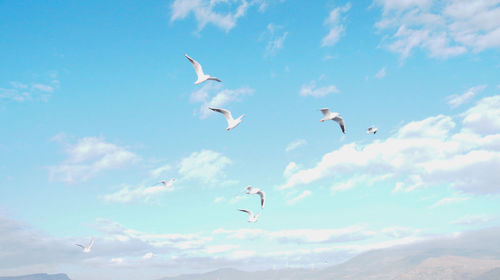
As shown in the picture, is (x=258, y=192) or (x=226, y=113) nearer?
(x=226, y=113)

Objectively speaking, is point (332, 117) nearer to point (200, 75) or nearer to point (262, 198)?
point (262, 198)

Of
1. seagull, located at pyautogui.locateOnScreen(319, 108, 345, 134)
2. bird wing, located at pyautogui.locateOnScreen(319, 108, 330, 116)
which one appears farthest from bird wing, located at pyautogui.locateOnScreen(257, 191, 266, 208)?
bird wing, located at pyautogui.locateOnScreen(319, 108, 330, 116)

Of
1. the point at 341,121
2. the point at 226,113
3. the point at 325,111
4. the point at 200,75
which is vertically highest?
the point at 200,75

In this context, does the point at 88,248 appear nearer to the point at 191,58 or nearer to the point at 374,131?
the point at 191,58

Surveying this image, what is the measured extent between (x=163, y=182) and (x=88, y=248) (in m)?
45.0

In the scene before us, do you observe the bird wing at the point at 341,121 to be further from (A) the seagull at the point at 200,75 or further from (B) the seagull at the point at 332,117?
(A) the seagull at the point at 200,75

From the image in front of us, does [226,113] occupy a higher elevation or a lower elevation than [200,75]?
lower

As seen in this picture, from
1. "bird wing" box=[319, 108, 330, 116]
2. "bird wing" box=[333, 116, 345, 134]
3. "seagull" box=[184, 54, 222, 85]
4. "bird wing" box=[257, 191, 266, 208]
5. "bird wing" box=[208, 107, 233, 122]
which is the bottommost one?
"bird wing" box=[257, 191, 266, 208]

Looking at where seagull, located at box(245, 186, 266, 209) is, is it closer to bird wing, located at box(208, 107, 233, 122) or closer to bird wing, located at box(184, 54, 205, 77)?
bird wing, located at box(208, 107, 233, 122)

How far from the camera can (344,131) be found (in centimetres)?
6900

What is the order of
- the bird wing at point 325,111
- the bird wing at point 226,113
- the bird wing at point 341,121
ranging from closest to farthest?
the bird wing at point 226,113
the bird wing at point 325,111
the bird wing at point 341,121

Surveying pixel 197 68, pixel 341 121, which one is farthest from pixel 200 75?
pixel 341 121

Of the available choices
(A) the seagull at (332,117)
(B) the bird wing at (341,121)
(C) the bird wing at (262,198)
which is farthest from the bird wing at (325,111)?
(C) the bird wing at (262,198)

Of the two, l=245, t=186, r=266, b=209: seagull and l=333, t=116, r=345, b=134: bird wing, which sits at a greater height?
l=333, t=116, r=345, b=134: bird wing
